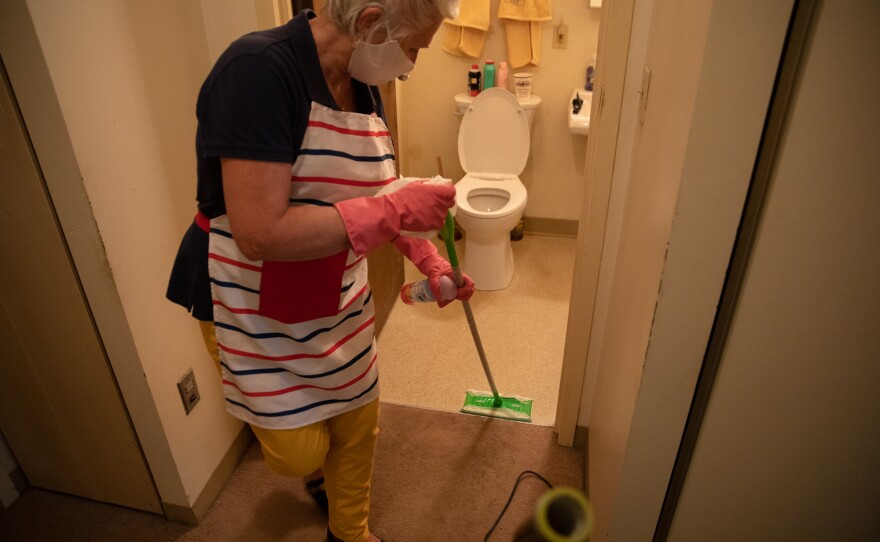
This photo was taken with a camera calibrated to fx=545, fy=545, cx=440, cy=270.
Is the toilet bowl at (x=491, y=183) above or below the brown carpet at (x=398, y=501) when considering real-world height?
above

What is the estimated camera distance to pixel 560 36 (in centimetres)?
269

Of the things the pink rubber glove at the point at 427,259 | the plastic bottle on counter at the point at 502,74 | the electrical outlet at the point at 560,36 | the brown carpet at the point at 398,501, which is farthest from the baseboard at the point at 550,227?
the pink rubber glove at the point at 427,259

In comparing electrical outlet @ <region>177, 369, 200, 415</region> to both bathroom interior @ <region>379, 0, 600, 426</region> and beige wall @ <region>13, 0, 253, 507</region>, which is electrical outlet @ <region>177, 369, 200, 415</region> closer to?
beige wall @ <region>13, 0, 253, 507</region>

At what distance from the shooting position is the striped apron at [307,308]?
37.3 inches

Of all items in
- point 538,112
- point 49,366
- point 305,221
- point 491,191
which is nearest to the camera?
point 305,221

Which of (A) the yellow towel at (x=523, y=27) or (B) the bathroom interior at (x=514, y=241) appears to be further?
(A) the yellow towel at (x=523, y=27)

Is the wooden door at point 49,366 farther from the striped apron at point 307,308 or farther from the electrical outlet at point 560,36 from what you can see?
the electrical outlet at point 560,36

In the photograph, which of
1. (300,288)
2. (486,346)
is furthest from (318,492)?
(486,346)

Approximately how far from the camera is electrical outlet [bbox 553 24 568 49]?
267 cm

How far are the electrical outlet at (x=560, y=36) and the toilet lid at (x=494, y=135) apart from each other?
36cm

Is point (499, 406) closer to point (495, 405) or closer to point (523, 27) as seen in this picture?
point (495, 405)

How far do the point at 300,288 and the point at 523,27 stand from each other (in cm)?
217

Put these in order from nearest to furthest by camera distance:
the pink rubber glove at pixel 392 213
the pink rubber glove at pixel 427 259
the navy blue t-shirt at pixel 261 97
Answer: the navy blue t-shirt at pixel 261 97 → the pink rubber glove at pixel 392 213 → the pink rubber glove at pixel 427 259

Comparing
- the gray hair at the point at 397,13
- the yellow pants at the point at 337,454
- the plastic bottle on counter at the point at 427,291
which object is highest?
the gray hair at the point at 397,13
